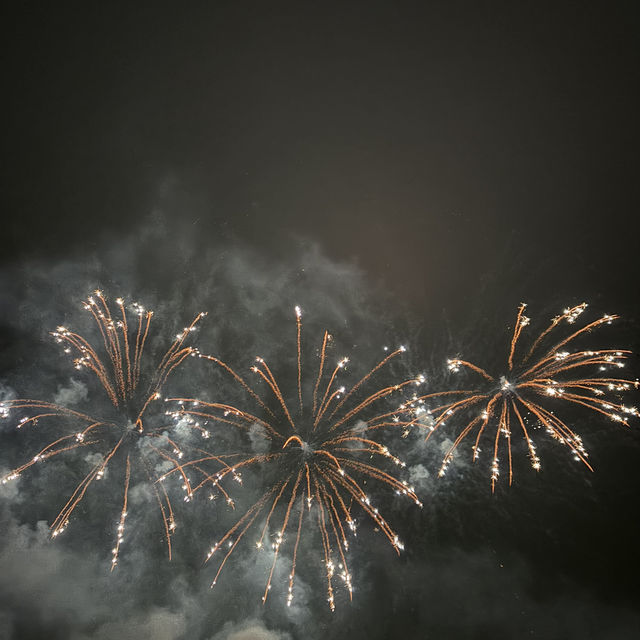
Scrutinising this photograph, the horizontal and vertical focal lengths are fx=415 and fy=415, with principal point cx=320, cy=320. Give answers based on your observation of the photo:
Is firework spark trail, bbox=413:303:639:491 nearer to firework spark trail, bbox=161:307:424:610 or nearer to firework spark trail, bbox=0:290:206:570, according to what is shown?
firework spark trail, bbox=161:307:424:610

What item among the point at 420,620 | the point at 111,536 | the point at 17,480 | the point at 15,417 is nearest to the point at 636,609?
the point at 420,620

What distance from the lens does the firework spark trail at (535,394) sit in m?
22.1

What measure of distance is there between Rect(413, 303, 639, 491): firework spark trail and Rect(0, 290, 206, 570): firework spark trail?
14378 millimetres

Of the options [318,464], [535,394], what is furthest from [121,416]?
[535,394]

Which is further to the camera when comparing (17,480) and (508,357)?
(17,480)

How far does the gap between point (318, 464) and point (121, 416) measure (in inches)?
456

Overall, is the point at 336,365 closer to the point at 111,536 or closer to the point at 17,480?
the point at 111,536

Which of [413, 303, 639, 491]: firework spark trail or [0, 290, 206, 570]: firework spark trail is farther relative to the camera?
[0, 290, 206, 570]: firework spark trail

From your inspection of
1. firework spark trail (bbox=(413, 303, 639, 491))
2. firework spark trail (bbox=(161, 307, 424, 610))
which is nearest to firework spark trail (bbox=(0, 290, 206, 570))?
firework spark trail (bbox=(161, 307, 424, 610))

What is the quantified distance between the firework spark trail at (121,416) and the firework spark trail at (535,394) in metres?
14.4

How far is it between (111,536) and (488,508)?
20816mm

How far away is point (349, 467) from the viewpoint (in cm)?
2259

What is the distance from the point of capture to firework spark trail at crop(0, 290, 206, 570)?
76.7 ft

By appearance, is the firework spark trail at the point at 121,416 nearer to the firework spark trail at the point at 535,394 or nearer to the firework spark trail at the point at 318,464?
the firework spark trail at the point at 318,464
